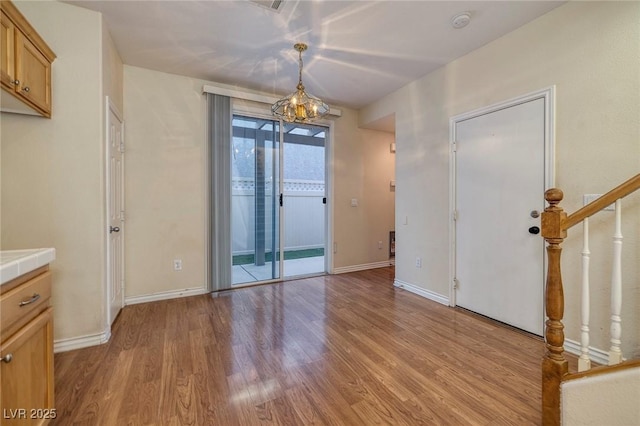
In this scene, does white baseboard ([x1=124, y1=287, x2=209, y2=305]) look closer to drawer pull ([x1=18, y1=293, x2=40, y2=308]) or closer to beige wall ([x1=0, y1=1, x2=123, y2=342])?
beige wall ([x1=0, y1=1, x2=123, y2=342])

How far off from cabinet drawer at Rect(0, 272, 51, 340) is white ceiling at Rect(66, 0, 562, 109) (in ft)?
7.12

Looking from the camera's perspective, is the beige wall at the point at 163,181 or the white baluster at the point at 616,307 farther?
the beige wall at the point at 163,181

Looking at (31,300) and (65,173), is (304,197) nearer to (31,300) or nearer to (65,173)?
(65,173)

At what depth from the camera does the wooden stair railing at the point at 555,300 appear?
55.5 inches

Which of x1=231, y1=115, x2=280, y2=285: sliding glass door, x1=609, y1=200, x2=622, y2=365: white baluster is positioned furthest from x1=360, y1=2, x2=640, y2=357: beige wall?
x1=231, y1=115, x2=280, y2=285: sliding glass door

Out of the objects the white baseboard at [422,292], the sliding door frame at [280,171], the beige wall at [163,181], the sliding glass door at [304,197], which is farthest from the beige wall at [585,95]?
the beige wall at [163,181]

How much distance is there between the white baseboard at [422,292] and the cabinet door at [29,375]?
3297 millimetres

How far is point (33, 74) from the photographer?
1.82 m

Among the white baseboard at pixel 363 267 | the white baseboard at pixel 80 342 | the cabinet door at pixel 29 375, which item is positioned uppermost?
the cabinet door at pixel 29 375

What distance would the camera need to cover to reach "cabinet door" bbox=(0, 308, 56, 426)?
3.33 feet

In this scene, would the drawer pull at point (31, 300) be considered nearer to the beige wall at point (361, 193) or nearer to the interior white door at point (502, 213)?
the interior white door at point (502, 213)

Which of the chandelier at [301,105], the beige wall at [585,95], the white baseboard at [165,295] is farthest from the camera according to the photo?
the white baseboard at [165,295]

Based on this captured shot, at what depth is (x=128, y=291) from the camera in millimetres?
3139

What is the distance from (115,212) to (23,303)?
185cm
